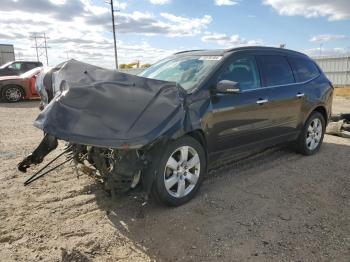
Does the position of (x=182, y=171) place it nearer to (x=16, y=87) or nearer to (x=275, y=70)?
(x=275, y=70)

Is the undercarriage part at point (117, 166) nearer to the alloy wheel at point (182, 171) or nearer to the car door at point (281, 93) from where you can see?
the alloy wheel at point (182, 171)

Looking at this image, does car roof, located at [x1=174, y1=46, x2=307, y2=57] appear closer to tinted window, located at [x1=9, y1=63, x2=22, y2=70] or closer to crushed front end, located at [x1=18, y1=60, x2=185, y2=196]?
crushed front end, located at [x1=18, y1=60, x2=185, y2=196]

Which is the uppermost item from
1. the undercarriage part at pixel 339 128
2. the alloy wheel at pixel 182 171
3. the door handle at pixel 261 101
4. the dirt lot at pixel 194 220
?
the door handle at pixel 261 101

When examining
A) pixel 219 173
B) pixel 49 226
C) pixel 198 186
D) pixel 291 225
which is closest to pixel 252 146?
pixel 219 173

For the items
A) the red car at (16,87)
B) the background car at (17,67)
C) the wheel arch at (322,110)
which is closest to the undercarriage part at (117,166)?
the wheel arch at (322,110)

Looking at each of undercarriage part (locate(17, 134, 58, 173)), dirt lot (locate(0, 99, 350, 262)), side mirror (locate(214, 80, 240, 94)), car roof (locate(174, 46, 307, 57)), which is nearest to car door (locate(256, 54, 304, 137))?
car roof (locate(174, 46, 307, 57))

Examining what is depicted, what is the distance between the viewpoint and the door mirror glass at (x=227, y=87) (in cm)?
415

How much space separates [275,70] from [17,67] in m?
15.4

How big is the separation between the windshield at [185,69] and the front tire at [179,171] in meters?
0.71

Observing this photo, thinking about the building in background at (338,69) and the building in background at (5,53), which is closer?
the building in background at (338,69)

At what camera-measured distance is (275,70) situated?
5430 mm

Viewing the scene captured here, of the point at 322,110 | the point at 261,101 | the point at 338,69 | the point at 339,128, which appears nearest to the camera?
the point at 261,101

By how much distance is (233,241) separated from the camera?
344cm

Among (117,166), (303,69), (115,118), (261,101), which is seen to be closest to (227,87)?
(261,101)
